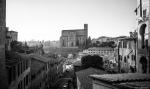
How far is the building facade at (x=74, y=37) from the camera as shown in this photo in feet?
440

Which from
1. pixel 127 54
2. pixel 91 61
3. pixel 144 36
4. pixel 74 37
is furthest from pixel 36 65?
pixel 74 37

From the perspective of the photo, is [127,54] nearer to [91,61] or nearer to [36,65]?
[91,61]

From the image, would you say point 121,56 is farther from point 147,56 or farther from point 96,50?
point 96,50

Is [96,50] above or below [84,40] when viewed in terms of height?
below

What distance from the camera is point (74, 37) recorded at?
134875mm

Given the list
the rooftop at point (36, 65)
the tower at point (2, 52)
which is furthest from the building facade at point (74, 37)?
the tower at point (2, 52)

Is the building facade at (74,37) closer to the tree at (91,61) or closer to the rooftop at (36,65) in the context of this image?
the tree at (91,61)

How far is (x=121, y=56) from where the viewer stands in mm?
32000

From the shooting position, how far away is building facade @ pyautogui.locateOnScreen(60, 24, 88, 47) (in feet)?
440

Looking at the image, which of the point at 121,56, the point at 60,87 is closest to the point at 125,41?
the point at 121,56

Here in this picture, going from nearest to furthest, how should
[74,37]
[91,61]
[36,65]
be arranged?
1. [36,65]
2. [91,61]
3. [74,37]

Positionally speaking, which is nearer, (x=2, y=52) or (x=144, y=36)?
(x=2, y=52)

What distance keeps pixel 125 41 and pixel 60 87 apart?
18251 mm

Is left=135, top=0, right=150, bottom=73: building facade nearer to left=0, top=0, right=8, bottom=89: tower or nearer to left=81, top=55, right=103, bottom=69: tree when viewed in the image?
left=0, top=0, right=8, bottom=89: tower
